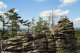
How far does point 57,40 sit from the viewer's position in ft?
193

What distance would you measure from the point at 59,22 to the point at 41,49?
41.3ft

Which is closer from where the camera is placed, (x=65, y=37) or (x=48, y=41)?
(x=48, y=41)

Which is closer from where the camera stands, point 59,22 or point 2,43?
point 2,43

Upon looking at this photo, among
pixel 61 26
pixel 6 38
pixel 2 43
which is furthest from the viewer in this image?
pixel 61 26

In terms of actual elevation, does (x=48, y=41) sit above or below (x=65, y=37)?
below

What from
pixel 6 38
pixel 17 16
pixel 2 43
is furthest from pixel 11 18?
pixel 2 43

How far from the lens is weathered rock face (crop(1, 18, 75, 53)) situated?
174 feet

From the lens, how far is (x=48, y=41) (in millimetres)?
55531

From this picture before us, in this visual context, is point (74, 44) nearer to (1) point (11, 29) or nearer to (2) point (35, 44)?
(2) point (35, 44)

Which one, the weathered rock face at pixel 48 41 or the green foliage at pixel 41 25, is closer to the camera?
the weathered rock face at pixel 48 41

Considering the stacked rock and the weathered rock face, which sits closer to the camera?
the weathered rock face

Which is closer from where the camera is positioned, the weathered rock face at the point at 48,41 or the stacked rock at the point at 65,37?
the weathered rock face at the point at 48,41

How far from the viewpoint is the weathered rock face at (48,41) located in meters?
52.9

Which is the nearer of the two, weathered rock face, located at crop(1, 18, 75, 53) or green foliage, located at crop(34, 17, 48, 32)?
weathered rock face, located at crop(1, 18, 75, 53)
